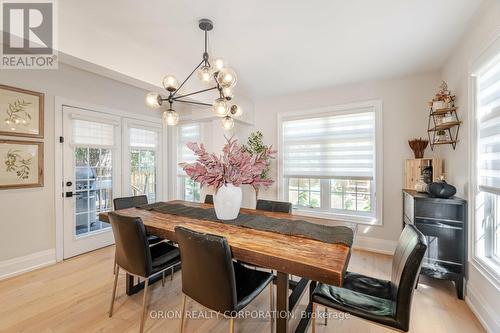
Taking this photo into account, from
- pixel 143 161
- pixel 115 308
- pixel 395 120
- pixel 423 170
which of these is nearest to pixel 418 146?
pixel 423 170

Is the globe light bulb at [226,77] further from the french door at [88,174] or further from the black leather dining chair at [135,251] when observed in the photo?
the french door at [88,174]

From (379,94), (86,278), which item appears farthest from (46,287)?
(379,94)

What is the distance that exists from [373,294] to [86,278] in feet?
9.64

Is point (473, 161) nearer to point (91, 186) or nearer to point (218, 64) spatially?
point (218, 64)

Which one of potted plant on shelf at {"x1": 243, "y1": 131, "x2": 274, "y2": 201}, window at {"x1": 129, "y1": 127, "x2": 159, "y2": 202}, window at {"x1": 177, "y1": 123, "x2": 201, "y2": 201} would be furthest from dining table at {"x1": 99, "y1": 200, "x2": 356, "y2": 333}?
window at {"x1": 177, "y1": 123, "x2": 201, "y2": 201}

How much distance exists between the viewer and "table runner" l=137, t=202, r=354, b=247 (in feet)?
5.12

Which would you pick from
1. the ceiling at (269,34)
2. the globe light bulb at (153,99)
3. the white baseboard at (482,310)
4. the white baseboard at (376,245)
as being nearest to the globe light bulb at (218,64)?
the ceiling at (269,34)

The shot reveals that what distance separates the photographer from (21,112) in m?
2.66

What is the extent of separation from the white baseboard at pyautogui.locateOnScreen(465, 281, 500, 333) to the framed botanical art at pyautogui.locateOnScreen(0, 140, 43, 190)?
4.73 m

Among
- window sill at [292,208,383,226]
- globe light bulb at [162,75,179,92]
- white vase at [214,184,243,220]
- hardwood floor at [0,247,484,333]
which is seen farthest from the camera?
window sill at [292,208,383,226]

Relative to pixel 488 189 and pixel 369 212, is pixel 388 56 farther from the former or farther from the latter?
pixel 369 212

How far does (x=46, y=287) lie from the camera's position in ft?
7.86

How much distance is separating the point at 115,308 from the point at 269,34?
2.96 m

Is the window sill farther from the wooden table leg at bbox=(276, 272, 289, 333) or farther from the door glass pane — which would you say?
the door glass pane
